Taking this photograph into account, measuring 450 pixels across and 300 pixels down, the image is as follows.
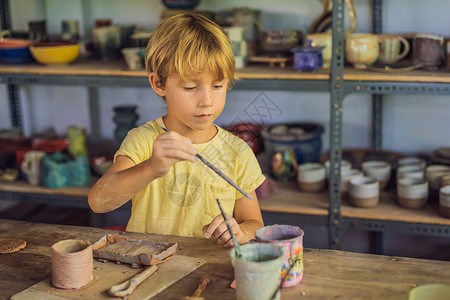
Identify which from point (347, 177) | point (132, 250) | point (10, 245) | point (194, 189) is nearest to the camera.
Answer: point (132, 250)

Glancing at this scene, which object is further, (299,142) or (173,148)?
(299,142)

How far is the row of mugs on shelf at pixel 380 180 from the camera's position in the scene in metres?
2.29

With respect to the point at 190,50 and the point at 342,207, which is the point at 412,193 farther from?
the point at 190,50

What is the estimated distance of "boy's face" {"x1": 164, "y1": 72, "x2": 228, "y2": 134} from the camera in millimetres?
1396

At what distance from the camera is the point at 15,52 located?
105 inches

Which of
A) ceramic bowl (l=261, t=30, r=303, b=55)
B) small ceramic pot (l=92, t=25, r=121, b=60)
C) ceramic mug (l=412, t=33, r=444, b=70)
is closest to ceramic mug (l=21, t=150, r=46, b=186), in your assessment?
small ceramic pot (l=92, t=25, r=121, b=60)

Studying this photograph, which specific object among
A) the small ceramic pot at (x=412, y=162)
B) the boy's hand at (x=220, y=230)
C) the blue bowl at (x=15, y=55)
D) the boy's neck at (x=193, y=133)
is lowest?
the small ceramic pot at (x=412, y=162)

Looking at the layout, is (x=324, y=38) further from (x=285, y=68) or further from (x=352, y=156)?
(x=352, y=156)

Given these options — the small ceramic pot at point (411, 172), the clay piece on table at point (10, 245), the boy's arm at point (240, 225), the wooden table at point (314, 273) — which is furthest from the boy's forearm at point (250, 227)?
the small ceramic pot at point (411, 172)

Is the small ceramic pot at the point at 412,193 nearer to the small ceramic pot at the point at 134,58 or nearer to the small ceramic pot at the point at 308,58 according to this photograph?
the small ceramic pot at the point at 308,58

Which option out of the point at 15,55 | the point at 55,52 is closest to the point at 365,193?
the point at 55,52

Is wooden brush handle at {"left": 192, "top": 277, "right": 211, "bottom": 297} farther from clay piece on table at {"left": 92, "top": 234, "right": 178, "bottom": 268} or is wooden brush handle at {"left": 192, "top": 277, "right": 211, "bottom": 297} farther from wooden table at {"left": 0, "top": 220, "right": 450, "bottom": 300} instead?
clay piece on table at {"left": 92, "top": 234, "right": 178, "bottom": 268}

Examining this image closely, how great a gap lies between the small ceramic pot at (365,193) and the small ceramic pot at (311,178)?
16 centimetres

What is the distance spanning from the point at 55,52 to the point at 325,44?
116cm
